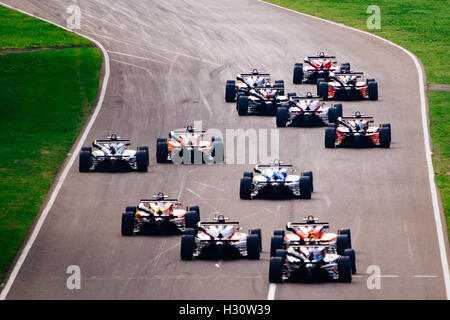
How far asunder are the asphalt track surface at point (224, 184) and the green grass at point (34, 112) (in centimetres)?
134

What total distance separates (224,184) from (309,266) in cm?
1291

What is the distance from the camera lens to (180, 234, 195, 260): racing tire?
38.9 m

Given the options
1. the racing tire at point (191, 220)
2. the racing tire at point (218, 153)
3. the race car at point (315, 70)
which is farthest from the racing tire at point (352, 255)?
the race car at point (315, 70)

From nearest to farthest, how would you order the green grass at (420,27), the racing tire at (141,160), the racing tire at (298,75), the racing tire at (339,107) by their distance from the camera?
the racing tire at (141,160) < the racing tire at (339,107) < the green grass at (420,27) < the racing tire at (298,75)

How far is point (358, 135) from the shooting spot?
5478 centimetres

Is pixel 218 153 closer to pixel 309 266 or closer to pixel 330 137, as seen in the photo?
pixel 330 137

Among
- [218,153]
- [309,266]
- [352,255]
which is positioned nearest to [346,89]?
[218,153]

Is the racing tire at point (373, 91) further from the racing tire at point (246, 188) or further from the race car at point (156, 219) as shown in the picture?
the race car at point (156, 219)

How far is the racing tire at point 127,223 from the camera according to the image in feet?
138

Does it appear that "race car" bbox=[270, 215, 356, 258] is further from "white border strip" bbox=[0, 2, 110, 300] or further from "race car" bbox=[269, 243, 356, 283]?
"white border strip" bbox=[0, 2, 110, 300]

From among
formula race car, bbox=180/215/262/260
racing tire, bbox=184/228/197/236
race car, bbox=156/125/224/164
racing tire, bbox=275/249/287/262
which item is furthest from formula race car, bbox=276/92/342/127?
racing tire, bbox=275/249/287/262

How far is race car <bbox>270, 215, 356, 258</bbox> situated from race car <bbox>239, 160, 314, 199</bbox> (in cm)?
542

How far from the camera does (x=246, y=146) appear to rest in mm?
55688

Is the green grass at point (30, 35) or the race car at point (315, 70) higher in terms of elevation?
the green grass at point (30, 35)
